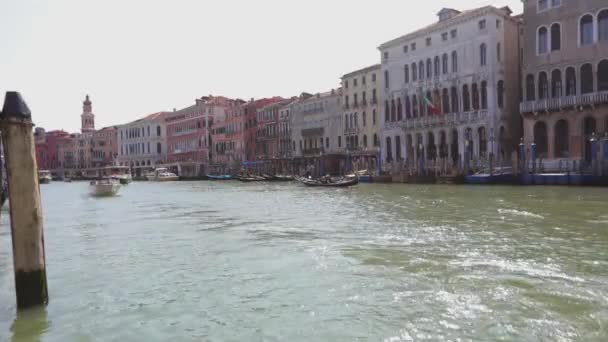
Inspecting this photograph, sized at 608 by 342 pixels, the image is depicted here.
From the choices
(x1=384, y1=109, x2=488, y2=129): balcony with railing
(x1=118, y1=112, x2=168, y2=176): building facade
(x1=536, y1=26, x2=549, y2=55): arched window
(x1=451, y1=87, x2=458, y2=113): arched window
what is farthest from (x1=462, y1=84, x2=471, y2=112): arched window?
(x1=118, y1=112, x2=168, y2=176): building facade

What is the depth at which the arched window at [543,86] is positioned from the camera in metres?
33.2

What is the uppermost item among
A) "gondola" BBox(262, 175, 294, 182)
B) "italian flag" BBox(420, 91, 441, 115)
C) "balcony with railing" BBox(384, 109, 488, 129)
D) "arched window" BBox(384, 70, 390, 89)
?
"arched window" BBox(384, 70, 390, 89)

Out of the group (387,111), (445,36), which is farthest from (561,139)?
(387,111)

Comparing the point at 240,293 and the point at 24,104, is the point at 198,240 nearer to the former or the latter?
the point at 240,293

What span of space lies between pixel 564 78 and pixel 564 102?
166 centimetres

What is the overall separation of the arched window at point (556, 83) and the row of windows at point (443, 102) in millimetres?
4529

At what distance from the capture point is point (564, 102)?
1229 inches

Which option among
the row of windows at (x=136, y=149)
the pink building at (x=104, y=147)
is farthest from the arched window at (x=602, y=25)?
the pink building at (x=104, y=147)

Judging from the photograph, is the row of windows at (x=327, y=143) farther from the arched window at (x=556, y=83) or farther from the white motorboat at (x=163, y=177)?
the arched window at (x=556, y=83)

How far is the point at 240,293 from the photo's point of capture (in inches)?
239

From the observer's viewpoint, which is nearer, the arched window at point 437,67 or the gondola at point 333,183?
the gondola at point 333,183

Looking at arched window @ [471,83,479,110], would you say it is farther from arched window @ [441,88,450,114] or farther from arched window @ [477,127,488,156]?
arched window @ [441,88,450,114]

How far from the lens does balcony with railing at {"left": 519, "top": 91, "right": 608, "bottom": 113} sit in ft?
96.6

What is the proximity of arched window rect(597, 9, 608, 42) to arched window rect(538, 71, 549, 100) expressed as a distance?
3755 millimetres
